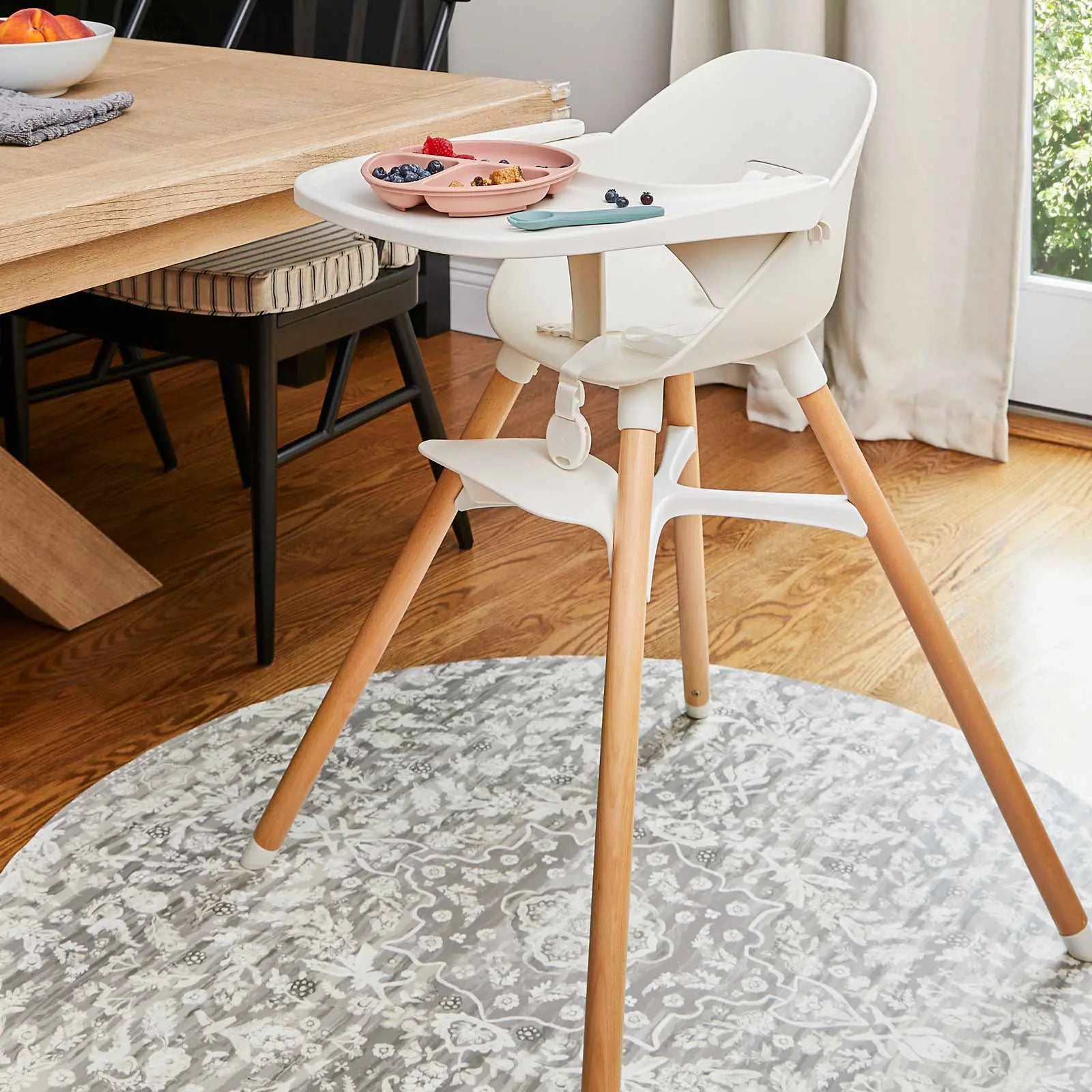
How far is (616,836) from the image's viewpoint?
115 centimetres

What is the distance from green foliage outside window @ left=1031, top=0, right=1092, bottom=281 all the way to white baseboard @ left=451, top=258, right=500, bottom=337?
4.12 feet

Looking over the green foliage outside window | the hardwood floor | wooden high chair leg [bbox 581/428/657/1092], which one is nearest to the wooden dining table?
the hardwood floor

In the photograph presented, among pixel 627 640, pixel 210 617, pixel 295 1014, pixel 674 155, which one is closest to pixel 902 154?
pixel 674 155

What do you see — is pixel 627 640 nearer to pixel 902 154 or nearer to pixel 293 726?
pixel 293 726

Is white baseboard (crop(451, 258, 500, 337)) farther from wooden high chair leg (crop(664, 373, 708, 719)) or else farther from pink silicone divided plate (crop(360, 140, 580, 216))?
pink silicone divided plate (crop(360, 140, 580, 216))

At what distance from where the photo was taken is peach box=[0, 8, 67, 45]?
5.39 feet

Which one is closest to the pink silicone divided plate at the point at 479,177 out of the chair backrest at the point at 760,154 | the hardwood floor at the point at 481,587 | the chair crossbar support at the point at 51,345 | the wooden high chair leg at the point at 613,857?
the chair backrest at the point at 760,154

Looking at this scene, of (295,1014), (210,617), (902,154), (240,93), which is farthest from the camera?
(902,154)

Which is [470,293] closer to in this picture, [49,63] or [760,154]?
[49,63]

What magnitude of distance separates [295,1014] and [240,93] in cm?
108

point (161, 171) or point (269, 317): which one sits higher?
point (161, 171)

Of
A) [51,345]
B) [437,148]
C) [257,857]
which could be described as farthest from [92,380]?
[437,148]

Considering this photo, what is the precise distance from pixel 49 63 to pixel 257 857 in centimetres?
97

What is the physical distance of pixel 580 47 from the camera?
3061 millimetres
